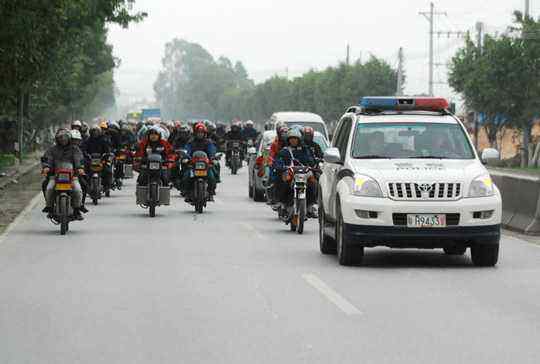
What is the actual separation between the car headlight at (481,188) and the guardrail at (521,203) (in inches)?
220

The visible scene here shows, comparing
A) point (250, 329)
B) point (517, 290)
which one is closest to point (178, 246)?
point (517, 290)

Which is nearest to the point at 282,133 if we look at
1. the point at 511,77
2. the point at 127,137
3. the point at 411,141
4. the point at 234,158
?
the point at 411,141

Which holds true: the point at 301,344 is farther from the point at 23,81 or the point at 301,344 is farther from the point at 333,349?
the point at 23,81

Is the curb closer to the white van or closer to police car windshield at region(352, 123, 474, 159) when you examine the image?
the white van

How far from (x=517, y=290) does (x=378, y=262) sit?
10.3 ft

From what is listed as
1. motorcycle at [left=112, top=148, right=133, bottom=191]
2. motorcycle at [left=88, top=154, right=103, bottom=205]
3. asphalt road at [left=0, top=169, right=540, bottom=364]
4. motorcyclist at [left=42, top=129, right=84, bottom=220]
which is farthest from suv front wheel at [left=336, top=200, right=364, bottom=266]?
motorcycle at [left=112, top=148, right=133, bottom=191]

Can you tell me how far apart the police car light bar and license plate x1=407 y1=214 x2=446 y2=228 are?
2.26m

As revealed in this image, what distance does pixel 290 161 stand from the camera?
861 inches

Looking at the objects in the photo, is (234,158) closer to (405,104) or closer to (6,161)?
(6,161)

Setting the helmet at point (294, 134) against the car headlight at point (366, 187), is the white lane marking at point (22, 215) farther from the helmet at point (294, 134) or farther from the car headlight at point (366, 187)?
the car headlight at point (366, 187)

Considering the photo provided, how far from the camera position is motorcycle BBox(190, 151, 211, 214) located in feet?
85.9

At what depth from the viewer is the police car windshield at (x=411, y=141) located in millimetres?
16109

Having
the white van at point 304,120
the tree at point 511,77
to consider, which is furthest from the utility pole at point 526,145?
the white van at point 304,120

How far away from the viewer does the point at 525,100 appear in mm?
68500
